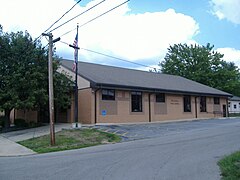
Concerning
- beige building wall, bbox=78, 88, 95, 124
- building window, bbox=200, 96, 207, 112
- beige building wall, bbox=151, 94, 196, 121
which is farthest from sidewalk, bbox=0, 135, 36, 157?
building window, bbox=200, 96, 207, 112

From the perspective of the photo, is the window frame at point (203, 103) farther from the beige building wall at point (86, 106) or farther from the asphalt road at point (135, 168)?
the asphalt road at point (135, 168)

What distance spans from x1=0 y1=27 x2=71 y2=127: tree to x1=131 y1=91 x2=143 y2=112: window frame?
664 cm

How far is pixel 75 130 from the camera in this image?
20344mm

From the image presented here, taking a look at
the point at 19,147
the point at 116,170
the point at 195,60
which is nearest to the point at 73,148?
the point at 19,147

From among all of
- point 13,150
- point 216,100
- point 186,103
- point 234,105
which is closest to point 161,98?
point 186,103

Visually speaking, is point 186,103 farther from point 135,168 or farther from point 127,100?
point 135,168

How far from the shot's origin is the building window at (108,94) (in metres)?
24.5

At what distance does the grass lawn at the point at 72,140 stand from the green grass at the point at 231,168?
8577mm

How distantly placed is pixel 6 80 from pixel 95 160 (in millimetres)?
13888

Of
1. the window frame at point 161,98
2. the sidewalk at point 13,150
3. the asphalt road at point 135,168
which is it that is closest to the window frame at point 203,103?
the window frame at point 161,98

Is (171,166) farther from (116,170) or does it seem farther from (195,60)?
(195,60)

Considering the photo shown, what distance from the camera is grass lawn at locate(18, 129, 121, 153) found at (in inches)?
600

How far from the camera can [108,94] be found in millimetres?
24844

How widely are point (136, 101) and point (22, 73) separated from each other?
415 inches
